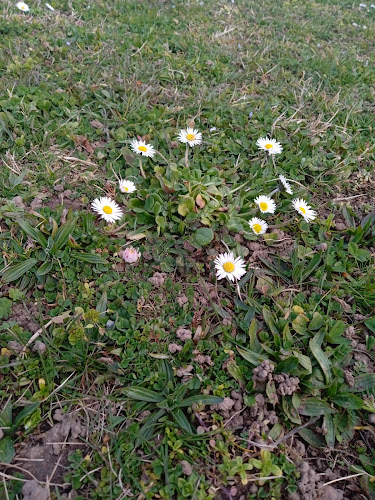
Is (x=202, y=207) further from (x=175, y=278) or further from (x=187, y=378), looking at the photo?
(x=187, y=378)

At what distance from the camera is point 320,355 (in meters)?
1.81

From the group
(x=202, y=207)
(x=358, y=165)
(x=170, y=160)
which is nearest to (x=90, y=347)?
(x=202, y=207)

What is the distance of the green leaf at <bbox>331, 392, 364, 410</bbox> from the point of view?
1.69 metres

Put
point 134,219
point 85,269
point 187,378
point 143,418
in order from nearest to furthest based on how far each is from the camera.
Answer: point 143,418 → point 187,378 → point 85,269 → point 134,219

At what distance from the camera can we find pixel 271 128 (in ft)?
9.23

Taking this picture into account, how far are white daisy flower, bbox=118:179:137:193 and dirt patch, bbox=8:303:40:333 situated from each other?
77cm

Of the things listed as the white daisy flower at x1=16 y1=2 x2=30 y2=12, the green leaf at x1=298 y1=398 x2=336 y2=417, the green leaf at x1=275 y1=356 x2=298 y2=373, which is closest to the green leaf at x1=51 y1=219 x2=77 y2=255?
the green leaf at x1=275 y1=356 x2=298 y2=373

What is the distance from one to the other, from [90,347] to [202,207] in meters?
0.92

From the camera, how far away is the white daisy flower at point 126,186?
7.36 feet

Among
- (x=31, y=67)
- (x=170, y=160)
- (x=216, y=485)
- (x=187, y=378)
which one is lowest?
(x=216, y=485)

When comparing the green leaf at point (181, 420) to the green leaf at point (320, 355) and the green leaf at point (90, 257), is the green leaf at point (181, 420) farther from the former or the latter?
the green leaf at point (90, 257)

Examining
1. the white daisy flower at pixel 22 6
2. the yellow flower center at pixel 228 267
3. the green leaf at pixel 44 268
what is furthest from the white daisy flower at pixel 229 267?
the white daisy flower at pixel 22 6

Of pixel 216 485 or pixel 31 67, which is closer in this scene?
pixel 216 485

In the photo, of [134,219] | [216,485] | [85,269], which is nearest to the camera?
[216,485]
